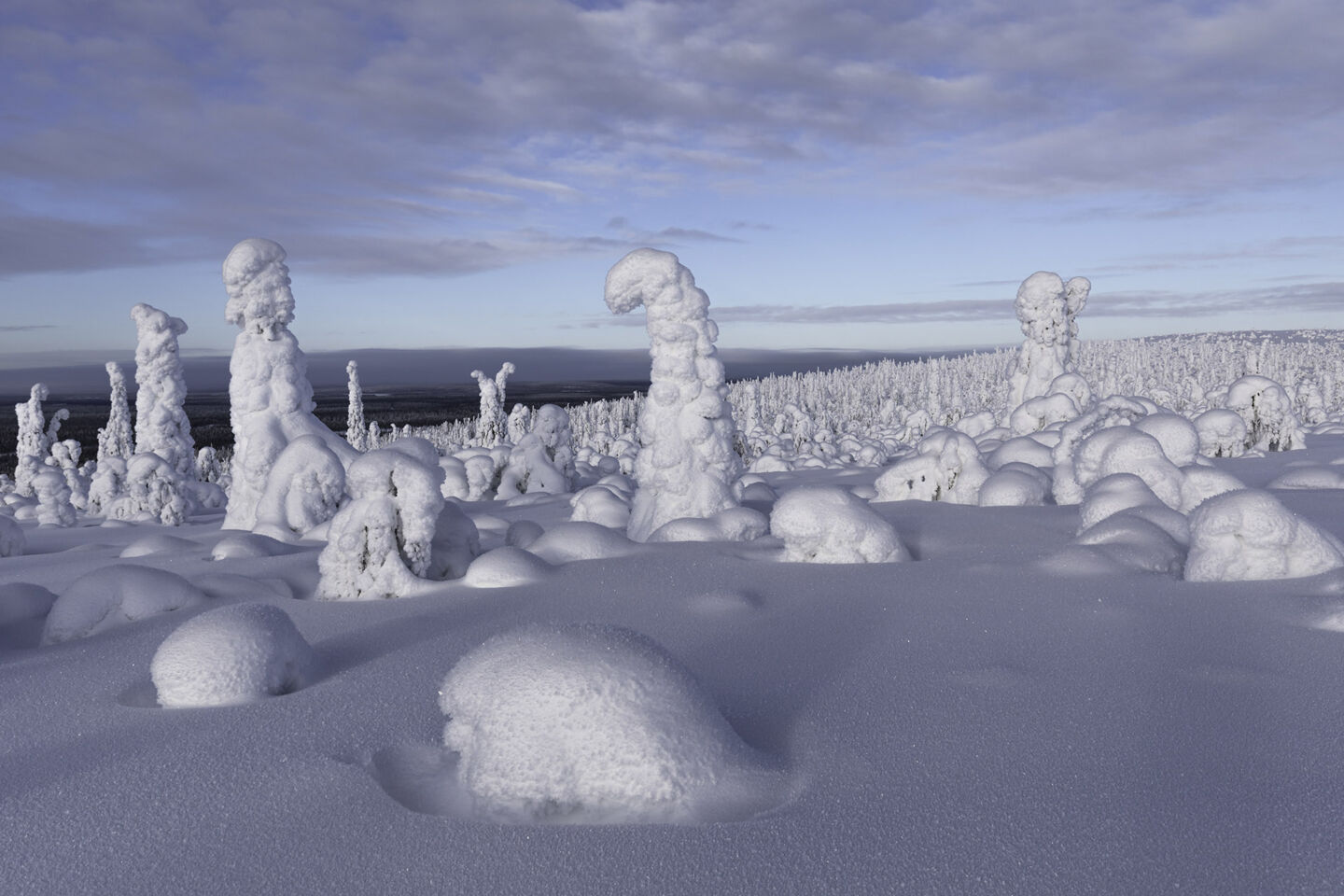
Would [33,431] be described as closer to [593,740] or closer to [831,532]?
[831,532]

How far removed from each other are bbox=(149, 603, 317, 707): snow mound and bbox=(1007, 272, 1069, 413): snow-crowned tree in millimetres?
21007

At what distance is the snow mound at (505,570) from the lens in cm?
575

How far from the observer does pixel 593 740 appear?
261 centimetres

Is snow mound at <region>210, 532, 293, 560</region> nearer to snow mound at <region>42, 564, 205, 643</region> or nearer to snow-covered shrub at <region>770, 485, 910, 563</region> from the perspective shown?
snow mound at <region>42, 564, 205, 643</region>

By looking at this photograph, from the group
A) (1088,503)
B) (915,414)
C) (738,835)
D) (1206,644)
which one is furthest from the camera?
(915,414)

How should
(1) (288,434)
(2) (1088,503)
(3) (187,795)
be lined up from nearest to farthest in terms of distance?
(3) (187,795), (2) (1088,503), (1) (288,434)

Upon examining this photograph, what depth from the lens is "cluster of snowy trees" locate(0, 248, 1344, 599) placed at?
616 centimetres

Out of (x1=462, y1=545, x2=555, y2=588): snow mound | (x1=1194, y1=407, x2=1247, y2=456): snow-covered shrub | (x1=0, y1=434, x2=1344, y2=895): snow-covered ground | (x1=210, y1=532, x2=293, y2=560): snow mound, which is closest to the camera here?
(x1=0, y1=434, x2=1344, y2=895): snow-covered ground

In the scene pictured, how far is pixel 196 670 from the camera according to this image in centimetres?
355

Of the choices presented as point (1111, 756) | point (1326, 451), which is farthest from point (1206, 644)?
point (1326, 451)

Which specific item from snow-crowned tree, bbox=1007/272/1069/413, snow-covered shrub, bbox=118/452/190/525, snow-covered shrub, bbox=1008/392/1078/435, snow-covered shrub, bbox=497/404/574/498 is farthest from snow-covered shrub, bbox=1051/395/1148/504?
snow-covered shrub, bbox=118/452/190/525

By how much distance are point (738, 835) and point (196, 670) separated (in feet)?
8.46

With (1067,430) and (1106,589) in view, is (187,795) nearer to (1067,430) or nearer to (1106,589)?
(1106,589)

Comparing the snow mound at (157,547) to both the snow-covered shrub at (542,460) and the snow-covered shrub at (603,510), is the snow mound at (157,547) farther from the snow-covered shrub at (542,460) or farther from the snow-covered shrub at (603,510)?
the snow-covered shrub at (542,460)
